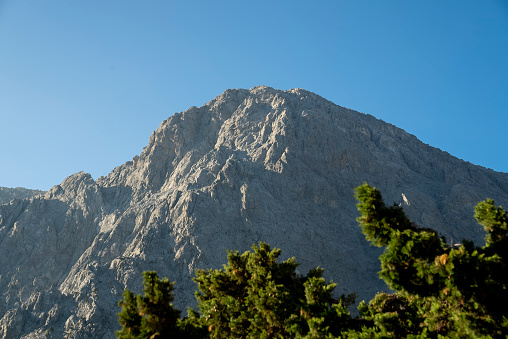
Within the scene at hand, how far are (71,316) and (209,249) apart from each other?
28156 millimetres

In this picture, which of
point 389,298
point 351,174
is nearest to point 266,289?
point 389,298

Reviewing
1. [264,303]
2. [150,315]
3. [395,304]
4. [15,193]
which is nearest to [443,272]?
[395,304]

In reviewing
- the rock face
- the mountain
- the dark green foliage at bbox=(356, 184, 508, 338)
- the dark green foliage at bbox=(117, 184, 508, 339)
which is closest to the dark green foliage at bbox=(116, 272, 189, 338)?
the dark green foliage at bbox=(117, 184, 508, 339)

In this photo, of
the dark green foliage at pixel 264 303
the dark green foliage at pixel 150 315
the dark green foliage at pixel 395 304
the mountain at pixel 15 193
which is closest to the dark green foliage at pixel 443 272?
the dark green foliage at pixel 395 304

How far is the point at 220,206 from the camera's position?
96.3m

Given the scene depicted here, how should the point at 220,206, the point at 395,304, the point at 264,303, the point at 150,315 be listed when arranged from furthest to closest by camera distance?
the point at 220,206, the point at 395,304, the point at 264,303, the point at 150,315

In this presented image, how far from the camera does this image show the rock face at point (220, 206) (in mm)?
Result: 83812

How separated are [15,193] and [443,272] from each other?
174 m

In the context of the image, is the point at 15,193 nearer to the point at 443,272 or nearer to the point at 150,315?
the point at 150,315

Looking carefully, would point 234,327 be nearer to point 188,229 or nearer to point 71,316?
point 71,316

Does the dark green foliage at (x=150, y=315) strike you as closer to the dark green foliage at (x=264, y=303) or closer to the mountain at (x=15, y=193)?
the dark green foliage at (x=264, y=303)

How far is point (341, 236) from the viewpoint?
97938 millimetres

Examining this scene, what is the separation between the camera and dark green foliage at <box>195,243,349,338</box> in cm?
2348

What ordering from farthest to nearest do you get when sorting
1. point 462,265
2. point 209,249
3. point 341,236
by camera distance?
1. point 341,236
2. point 209,249
3. point 462,265
